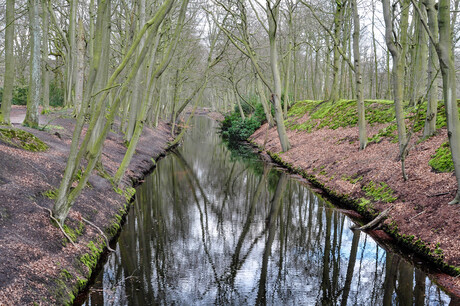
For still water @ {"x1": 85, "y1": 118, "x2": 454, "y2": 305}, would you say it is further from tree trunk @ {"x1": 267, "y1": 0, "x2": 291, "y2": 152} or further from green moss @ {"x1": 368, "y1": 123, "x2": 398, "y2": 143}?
tree trunk @ {"x1": 267, "y1": 0, "x2": 291, "y2": 152}

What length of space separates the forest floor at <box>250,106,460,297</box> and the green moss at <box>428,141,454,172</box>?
17cm

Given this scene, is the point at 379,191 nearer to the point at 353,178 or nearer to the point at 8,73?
the point at 353,178

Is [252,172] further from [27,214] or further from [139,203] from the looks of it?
[27,214]

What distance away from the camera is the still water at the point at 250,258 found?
601 cm

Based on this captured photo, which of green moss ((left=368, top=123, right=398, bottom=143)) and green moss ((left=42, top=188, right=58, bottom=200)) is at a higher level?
green moss ((left=368, top=123, right=398, bottom=143))

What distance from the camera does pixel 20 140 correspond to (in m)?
9.73

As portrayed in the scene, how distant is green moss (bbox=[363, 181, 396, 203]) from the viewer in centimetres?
962

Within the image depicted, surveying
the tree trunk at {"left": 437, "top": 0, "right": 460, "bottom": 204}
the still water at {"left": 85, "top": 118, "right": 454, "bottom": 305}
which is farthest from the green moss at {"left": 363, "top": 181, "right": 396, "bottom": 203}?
the tree trunk at {"left": 437, "top": 0, "right": 460, "bottom": 204}

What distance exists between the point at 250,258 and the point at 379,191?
186 inches

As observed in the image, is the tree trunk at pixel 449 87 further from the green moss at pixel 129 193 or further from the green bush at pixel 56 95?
the green bush at pixel 56 95

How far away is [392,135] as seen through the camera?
14.4 m

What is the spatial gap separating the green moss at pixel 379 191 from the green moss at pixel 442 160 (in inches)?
51.8

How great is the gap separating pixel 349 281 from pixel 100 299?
4313mm

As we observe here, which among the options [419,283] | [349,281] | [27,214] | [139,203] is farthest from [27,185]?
[419,283]
